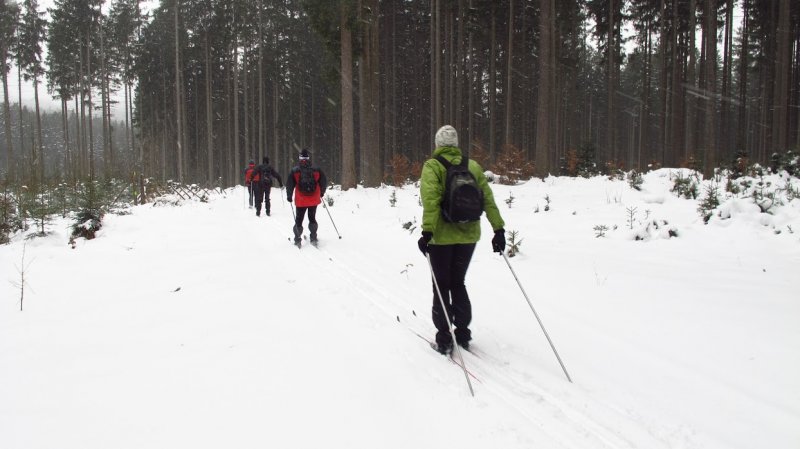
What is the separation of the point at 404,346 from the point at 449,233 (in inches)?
Result: 45.9

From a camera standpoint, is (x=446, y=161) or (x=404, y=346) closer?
(x=446, y=161)

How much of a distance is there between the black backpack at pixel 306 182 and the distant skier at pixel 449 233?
5637 mm

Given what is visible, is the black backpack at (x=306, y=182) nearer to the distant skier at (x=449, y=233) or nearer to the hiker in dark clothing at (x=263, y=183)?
the hiker in dark clothing at (x=263, y=183)

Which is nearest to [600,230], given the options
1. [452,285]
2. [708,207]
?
[708,207]

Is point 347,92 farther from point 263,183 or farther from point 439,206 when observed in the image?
point 439,206

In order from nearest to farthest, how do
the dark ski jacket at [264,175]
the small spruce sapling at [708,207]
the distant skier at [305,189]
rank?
the small spruce sapling at [708,207]
the distant skier at [305,189]
the dark ski jacket at [264,175]

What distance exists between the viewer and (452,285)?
4.00 m

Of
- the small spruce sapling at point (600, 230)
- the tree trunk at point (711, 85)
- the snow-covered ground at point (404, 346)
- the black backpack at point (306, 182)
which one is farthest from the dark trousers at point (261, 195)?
the tree trunk at point (711, 85)

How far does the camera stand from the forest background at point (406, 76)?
17.6m

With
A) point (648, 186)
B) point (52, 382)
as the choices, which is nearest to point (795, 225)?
point (648, 186)

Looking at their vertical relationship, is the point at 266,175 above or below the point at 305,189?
above

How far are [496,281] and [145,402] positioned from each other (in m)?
4.73

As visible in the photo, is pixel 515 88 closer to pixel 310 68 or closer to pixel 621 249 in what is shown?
pixel 310 68

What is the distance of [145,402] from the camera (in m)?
2.88
